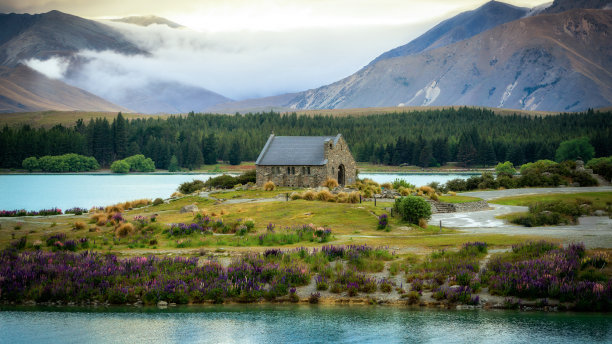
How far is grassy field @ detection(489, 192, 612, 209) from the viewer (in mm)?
55844

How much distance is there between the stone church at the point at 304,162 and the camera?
70.8 meters

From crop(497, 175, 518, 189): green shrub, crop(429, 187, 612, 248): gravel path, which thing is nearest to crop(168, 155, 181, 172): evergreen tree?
crop(497, 175, 518, 189): green shrub

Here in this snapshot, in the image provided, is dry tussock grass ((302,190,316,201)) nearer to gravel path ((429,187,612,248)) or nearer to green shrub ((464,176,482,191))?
gravel path ((429,187,612,248))

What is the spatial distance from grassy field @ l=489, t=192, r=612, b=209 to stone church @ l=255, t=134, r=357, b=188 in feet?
66.3

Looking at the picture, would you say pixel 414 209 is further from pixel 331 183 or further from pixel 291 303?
pixel 331 183

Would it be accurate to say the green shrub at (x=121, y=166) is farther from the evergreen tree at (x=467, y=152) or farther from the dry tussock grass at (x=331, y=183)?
the dry tussock grass at (x=331, y=183)

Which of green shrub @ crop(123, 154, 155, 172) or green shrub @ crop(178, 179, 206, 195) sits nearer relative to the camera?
green shrub @ crop(178, 179, 206, 195)

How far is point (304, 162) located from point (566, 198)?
29.8 meters

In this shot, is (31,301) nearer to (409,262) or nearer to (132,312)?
(132,312)

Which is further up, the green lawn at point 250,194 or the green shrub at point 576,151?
the green shrub at point 576,151

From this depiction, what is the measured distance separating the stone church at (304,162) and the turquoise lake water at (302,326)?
4527 centimetres

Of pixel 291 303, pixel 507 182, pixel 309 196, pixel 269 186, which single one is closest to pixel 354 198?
pixel 309 196

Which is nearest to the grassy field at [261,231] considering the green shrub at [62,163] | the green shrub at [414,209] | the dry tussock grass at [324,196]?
the green shrub at [414,209]

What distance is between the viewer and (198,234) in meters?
38.8
